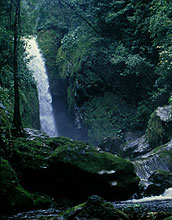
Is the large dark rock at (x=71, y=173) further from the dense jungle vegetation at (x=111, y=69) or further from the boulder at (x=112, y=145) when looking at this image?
the dense jungle vegetation at (x=111, y=69)

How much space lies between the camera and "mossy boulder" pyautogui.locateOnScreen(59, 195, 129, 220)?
12.1 feet

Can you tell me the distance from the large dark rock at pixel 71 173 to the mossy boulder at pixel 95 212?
2.00 metres

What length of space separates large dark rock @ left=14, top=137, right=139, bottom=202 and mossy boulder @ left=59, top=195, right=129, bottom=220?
2001 millimetres

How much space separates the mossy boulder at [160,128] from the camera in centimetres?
1075

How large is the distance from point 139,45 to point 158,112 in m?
5.73

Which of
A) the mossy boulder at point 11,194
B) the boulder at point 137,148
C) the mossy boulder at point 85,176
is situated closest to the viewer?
the mossy boulder at point 11,194

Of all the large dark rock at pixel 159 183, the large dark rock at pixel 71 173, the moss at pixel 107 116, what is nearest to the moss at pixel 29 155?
the large dark rock at pixel 71 173

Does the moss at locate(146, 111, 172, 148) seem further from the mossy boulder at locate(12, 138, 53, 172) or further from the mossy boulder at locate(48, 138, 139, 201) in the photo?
the mossy boulder at locate(12, 138, 53, 172)

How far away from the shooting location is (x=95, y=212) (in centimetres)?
376

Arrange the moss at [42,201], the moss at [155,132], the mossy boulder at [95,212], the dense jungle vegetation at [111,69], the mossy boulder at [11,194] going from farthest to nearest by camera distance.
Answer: the dense jungle vegetation at [111,69], the moss at [155,132], the moss at [42,201], the mossy boulder at [11,194], the mossy boulder at [95,212]

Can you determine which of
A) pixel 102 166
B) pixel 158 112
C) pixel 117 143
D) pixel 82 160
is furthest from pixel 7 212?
pixel 117 143

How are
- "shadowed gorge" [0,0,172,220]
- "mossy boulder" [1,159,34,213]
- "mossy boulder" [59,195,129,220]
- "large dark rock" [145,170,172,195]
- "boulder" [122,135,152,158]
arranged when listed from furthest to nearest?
"boulder" [122,135,152,158] → "large dark rock" [145,170,172,195] → "shadowed gorge" [0,0,172,220] → "mossy boulder" [1,159,34,213] → "mossy boulder" [59,195,129,220]

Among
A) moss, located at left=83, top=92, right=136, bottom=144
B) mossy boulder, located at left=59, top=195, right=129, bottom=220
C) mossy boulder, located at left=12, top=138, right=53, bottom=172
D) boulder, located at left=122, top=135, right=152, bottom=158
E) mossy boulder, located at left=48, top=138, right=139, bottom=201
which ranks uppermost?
moss, located at left=83, top=92, right=136, bottom=144

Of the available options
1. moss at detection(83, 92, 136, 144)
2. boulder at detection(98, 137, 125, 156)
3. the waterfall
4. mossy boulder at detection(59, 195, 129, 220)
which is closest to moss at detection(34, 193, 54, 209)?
mossy boulder at detection(59, 195, 129, 220)
